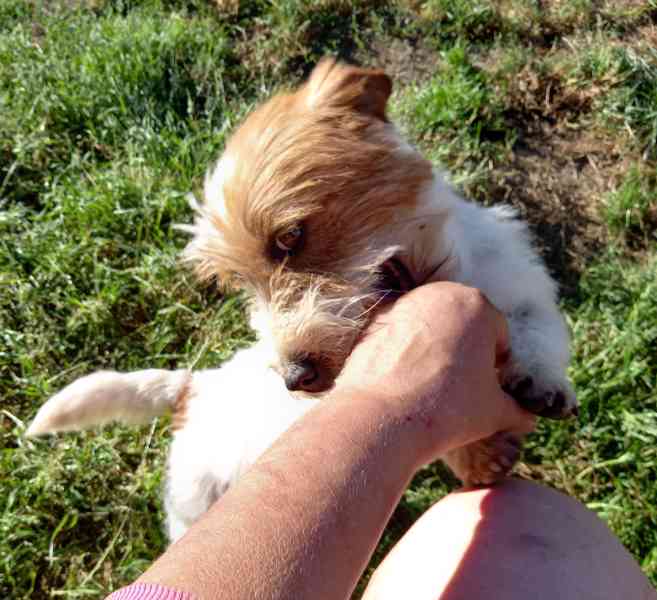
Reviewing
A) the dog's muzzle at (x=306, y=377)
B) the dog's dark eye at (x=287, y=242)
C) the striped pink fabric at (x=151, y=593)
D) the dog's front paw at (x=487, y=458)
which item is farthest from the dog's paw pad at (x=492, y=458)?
the striped pink fabric at (x=151, y=593)

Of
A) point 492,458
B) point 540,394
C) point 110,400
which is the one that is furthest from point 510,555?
point 110,400

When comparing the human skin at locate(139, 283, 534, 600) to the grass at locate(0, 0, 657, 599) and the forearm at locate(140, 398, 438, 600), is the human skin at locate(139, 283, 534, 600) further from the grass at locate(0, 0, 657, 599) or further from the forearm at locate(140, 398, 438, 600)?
the grass at locate(0, 0, 657, 599)

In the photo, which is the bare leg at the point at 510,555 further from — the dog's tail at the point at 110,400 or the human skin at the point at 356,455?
the dog's tail at the point at 110,400

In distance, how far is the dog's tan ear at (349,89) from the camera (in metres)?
2.34

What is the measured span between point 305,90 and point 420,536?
167 cm

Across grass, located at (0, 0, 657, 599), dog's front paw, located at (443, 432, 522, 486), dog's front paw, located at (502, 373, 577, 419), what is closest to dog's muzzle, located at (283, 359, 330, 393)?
dog's front paw, located at (443, 432, 522, 486)

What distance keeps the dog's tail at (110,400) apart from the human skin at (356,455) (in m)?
1.10

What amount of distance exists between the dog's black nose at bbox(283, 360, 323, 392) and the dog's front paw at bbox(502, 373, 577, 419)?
637 millimetres

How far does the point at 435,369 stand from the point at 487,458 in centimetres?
60

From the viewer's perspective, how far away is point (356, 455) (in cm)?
146

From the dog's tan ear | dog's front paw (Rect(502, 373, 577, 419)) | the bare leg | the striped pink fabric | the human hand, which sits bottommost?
the bare leg

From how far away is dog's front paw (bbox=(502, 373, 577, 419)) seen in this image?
6.85 ft

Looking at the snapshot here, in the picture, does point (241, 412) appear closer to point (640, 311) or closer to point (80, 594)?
point (80, 594)

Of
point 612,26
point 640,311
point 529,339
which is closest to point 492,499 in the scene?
point 529,339
